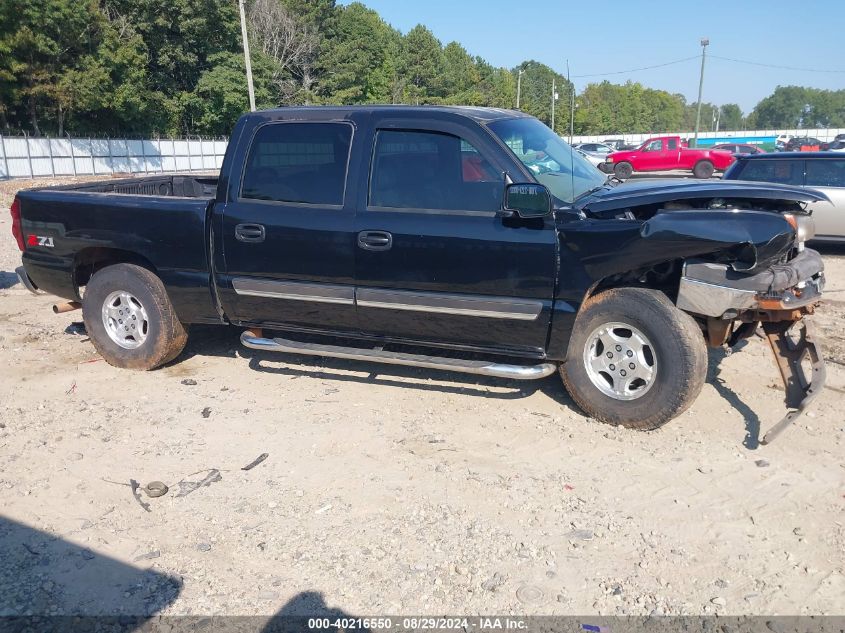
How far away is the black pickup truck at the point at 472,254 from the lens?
4.37 metres

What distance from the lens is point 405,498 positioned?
3.94m

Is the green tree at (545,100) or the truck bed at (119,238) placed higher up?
the green tree at (545,100)

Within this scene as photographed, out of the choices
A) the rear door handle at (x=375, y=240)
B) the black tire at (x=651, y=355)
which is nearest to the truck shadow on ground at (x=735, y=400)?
the black tire at (x=651, y=355)

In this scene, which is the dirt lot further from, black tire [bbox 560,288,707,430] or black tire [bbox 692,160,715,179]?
black tire [bbox 692,160,715,179]

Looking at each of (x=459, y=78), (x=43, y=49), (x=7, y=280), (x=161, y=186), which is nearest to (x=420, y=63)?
(x=459, y=78)

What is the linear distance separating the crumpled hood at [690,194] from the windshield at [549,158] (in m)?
0.23

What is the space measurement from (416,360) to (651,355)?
1.53m

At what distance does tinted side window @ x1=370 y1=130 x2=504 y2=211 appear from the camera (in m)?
4.70

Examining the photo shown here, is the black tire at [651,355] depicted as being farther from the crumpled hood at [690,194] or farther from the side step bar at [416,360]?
the crumpled hood at [690,194]

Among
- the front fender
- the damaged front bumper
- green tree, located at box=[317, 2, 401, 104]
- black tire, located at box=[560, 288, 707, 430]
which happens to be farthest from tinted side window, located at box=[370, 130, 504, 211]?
green tree, located at box=[317, 2, 401, 104]

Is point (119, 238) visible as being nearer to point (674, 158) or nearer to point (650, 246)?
point (650, 246)

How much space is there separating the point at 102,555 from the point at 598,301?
3.15m

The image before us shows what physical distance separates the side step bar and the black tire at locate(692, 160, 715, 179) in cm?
2565

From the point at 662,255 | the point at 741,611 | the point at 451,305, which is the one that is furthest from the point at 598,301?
the point at 741,611
